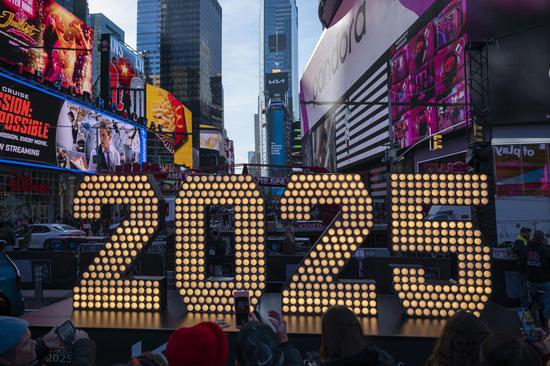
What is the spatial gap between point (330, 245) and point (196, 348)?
565 cm

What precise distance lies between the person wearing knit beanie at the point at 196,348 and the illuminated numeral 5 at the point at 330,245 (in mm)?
5323

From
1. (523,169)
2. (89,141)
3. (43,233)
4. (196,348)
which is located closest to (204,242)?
(196,348)

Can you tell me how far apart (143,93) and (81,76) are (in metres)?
20.6

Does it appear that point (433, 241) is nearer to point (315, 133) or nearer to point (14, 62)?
point (14, 62)

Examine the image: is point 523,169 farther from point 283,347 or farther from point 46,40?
point 46,40

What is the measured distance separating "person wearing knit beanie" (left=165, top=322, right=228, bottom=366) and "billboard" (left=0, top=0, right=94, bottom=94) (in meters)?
35.9

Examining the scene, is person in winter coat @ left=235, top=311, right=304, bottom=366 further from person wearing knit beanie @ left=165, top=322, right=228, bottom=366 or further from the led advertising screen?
the led advertising screen

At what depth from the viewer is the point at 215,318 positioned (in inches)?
322

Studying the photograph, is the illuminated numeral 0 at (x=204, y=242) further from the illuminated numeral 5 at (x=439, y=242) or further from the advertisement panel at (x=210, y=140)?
the advertisement panel at (x=210, y=140)

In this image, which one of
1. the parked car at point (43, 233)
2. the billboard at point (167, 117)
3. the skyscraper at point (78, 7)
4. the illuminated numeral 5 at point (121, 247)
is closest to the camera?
the illuminated numeral 5 at point (121, 247)

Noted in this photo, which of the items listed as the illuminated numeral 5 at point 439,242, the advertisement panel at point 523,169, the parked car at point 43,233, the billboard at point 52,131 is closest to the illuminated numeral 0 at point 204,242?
the illuminated numeral 5 at point 439,242

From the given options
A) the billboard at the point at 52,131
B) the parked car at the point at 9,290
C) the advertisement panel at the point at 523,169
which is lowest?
the parked car at the point at 9,290

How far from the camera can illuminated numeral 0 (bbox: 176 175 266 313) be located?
8453 mm

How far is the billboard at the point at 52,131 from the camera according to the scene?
35312mm
